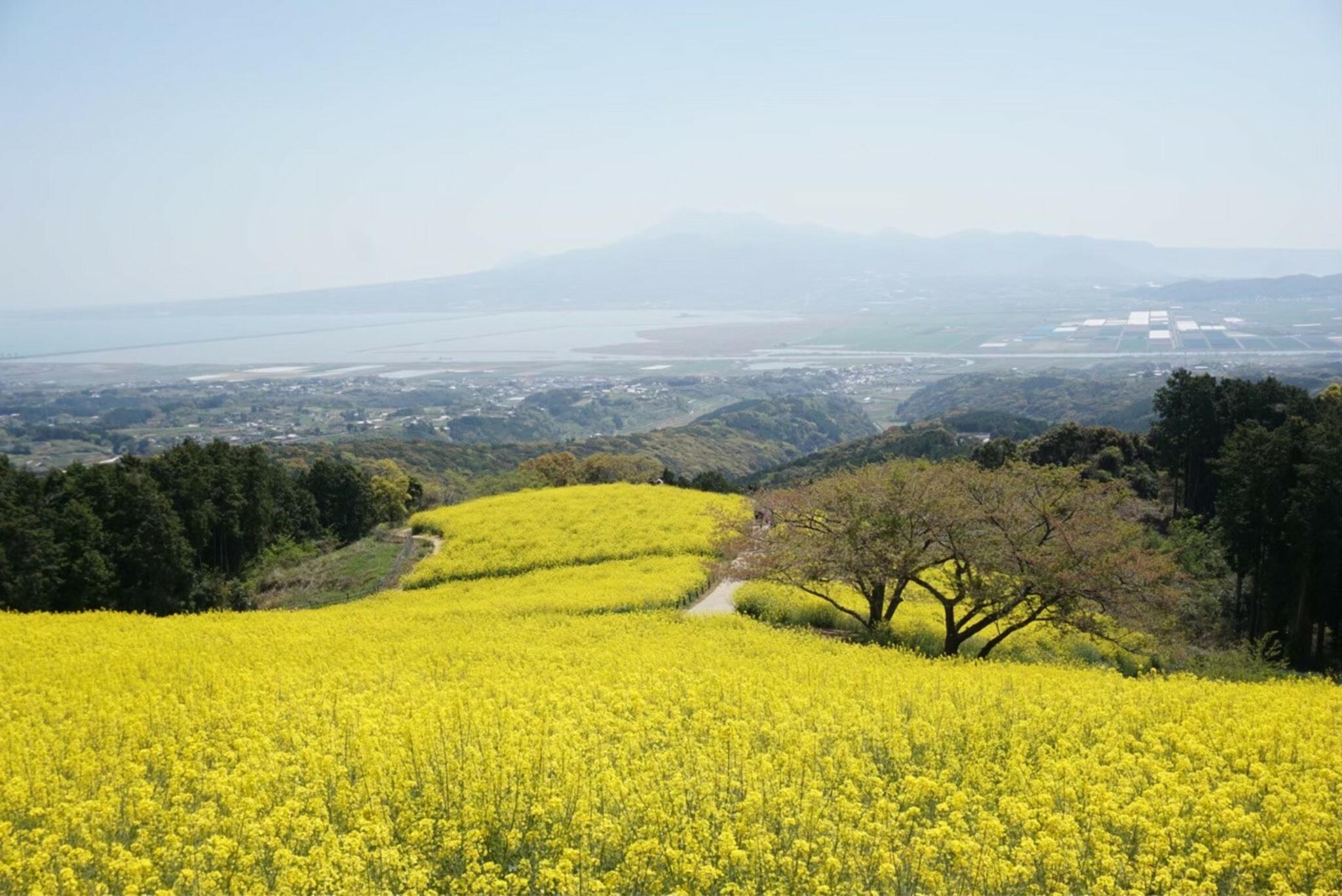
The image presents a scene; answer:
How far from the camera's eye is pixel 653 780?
8.05 meters

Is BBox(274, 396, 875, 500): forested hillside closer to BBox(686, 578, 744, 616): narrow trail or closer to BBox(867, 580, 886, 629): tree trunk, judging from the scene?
BBox(686, 578, 744, 616): narrow trail

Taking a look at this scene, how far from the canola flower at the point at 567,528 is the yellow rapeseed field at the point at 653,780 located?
15.1 m

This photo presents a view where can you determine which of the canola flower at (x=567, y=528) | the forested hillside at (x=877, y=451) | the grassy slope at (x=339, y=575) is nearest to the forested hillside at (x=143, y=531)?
the grassy slope at (x=339, y=575)

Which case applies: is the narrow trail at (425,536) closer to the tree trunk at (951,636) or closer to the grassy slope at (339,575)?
the grassy slope at (339,575)

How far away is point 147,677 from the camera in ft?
44.6

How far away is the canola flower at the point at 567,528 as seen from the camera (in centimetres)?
3203

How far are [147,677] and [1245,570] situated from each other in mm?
31763

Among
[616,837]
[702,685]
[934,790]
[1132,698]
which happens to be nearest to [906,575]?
[1132,698]

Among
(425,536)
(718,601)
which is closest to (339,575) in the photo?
(425,536)

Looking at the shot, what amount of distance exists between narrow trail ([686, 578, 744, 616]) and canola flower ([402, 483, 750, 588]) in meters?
1.62

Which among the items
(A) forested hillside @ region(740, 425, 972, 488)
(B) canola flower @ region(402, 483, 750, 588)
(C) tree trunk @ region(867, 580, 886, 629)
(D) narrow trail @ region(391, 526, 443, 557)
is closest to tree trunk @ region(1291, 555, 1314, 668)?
(C) tree trunk @ region(867, 580, 886, 629)

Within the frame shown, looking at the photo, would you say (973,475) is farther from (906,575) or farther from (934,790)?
(934,790)

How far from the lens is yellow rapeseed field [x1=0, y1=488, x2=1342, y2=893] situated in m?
6.36

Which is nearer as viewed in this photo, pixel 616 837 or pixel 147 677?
pixel 616 837
